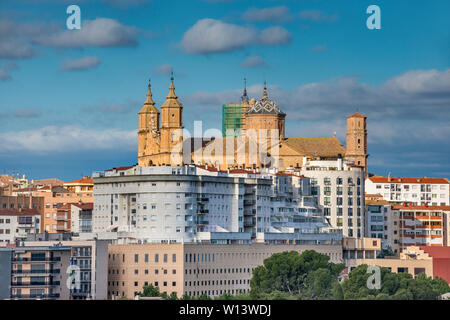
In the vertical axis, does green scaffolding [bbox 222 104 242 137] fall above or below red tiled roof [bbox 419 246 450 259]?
above

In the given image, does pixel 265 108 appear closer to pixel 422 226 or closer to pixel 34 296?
pixel 422 226

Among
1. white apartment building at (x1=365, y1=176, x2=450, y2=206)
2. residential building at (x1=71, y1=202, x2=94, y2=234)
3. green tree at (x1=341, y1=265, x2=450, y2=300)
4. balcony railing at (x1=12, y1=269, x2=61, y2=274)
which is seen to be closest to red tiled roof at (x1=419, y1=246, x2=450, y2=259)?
green tree at (x1=341, y1=265, x2=450, y2=300)

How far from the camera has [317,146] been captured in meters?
109

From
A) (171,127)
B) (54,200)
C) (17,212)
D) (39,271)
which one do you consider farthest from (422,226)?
(39,271)

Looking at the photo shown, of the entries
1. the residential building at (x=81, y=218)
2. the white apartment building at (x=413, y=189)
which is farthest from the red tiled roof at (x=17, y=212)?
the white apartment building at (x=413, y=189)

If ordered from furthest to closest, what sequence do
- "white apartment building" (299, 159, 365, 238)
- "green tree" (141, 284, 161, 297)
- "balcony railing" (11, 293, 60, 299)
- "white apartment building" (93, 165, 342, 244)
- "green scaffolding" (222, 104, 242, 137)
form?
"green scaffolding" (222, 104, 242, 137) < "white apartment building" (299, 159, 365, 238) < "white apartment building" (93, 165, 342, 244) < "green tree" (141, 284, 161, 297) < "balcony railing" (11, 293, 60, 299)

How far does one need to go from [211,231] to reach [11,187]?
4621 cm

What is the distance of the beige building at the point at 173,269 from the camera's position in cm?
6594

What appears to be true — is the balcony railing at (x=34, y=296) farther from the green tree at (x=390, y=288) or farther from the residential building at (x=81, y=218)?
the residential building at (x=81, y=218)

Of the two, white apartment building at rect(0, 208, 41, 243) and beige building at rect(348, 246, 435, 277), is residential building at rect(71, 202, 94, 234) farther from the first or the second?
beige building at rect(348, 246, 435, 277)

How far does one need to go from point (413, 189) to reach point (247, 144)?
69.5ft

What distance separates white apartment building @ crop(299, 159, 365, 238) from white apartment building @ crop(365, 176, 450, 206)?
2711 centimetres

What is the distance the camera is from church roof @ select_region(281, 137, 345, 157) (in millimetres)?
107381
